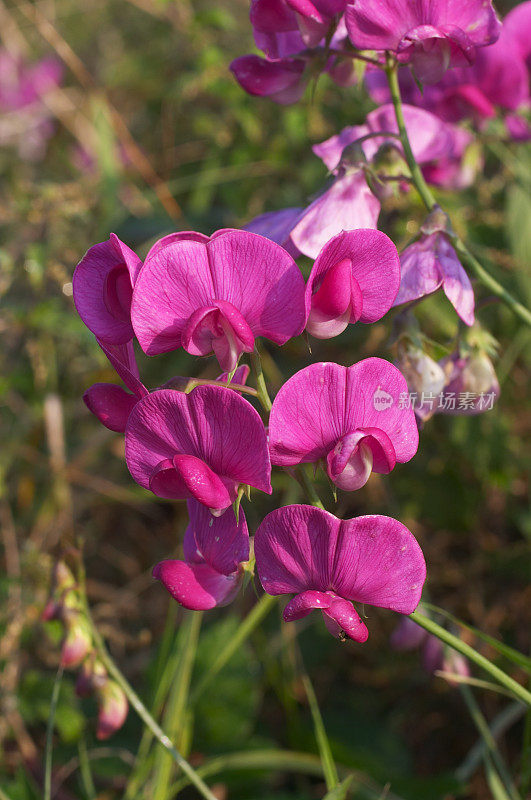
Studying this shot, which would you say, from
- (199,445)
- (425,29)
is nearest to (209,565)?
(199,445)

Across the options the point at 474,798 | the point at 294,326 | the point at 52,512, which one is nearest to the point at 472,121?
the point at 294,326

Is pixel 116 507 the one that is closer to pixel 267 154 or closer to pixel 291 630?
pixel 291 630

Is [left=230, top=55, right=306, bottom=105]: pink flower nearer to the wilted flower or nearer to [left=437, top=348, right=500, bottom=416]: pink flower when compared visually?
the wilted flower

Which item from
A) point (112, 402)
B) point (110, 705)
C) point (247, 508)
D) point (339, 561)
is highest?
point (112, 402)

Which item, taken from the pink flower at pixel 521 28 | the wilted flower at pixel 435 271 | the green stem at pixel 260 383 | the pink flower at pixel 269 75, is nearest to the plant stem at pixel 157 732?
the green stem at pixel 260 383

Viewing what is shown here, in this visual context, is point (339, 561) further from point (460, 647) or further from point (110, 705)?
point (110, 705)

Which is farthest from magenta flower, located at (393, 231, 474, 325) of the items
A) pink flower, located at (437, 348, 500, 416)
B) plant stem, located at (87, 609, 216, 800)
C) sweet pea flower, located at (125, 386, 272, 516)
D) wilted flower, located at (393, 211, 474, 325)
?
plant stem, located at (87, 609, 216, 800)
